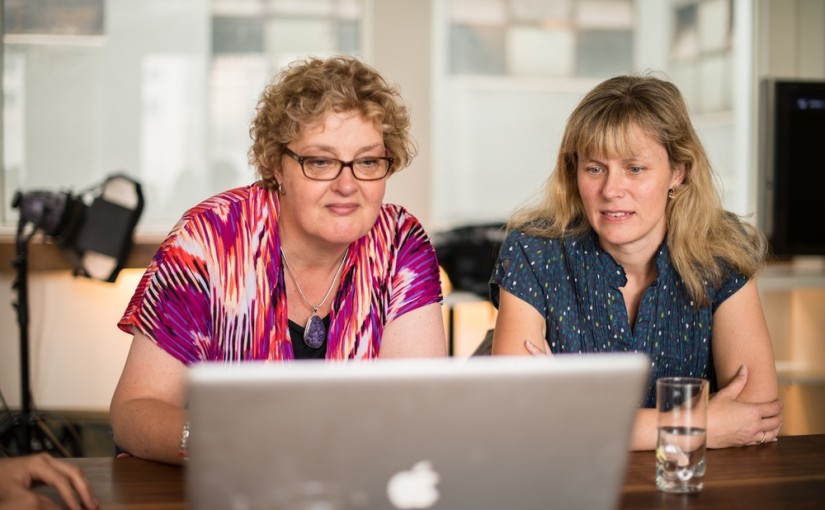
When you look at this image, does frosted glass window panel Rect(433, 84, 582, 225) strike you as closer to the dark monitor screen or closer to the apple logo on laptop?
the dark monitor screen

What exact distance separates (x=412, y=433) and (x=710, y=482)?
0.68m

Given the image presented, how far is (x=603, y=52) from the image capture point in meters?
5.27

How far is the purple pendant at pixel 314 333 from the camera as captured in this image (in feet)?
5.93

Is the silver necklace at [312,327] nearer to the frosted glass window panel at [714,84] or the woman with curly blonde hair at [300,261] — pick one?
the woman with curly blonde hair at [300,261]

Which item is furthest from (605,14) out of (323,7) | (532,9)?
(323,7)

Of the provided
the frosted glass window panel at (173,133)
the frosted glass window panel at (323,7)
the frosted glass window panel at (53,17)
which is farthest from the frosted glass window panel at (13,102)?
the frosted glass window panel at (323,7)

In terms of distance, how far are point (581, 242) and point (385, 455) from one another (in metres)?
1.29

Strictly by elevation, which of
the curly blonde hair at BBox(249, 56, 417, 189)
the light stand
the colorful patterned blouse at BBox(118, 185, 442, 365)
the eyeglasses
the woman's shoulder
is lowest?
the light stand

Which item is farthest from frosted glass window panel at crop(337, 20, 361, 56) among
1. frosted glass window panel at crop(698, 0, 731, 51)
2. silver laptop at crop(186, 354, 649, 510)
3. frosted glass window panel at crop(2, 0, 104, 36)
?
silver laptop at crop(186, 354, 649, 510)

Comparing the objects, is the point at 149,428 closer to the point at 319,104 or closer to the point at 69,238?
the point at 319,104

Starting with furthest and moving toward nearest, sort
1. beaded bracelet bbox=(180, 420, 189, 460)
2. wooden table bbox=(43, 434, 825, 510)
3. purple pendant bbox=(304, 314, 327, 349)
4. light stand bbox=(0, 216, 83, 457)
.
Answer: light stand bbox=(0, 216, 83, 457), purple pendant bbox=(304, 314, 327, 349), beaded bracelet bbox=(180, 420, 189, 460), wooden table bbox=(43, 434, 825, 510)

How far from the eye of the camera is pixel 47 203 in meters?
3.94

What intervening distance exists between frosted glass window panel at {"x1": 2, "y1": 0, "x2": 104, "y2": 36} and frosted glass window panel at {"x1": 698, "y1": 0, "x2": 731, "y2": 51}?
3.25 meters

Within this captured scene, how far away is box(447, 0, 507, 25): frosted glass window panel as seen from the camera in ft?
16.7
